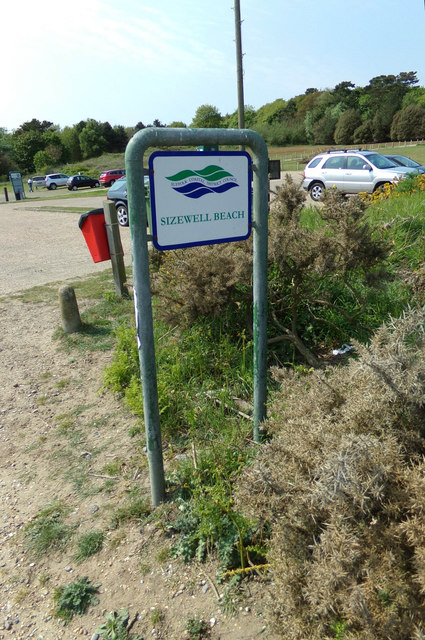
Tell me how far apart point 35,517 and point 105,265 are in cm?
656

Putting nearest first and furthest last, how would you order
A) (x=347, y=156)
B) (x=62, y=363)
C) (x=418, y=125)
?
(x=62, y=363)
(x=347, y=156)
(x=418, y=125)

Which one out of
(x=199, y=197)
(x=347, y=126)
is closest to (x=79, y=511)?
(x=199, y=197)

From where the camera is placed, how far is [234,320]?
4238 millimetres

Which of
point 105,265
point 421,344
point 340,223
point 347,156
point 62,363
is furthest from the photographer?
point 347,156

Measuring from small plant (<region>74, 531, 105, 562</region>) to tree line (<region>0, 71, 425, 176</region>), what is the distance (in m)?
53.4

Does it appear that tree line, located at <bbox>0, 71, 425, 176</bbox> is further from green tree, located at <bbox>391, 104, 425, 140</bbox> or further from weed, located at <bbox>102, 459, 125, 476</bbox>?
weed, located at <bbox>102, 459, 125, 476</bbox>

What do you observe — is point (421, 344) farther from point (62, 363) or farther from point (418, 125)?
point (418, 125)

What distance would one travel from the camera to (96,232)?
600cm

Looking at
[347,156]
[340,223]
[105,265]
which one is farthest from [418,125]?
[340,223]

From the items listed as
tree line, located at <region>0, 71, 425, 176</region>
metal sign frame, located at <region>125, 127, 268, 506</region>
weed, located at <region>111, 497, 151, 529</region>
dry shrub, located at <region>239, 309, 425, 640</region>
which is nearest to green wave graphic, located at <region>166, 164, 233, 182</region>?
metal sign frame, located at <region>125, 127, 268, 506</region>

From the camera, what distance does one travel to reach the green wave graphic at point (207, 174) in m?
2.30

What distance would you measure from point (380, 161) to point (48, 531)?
1452 centimetres

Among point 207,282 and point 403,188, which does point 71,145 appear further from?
point 207,282

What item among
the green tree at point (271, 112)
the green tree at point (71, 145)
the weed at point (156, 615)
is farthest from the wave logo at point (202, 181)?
the green tree at point (271, 112)
